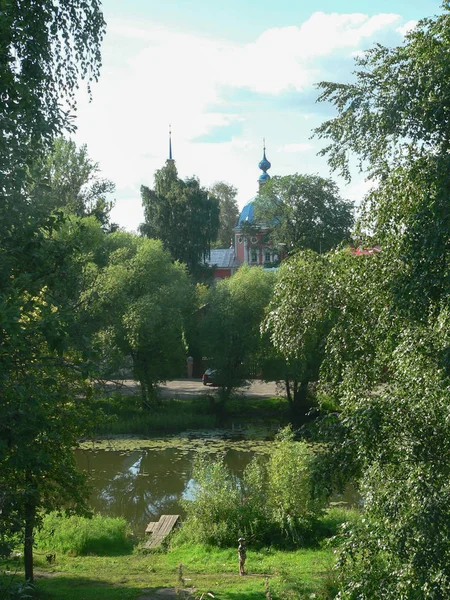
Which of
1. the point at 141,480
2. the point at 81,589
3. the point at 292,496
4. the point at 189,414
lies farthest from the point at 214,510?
the point at 189,414

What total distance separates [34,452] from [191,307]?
30.0 m

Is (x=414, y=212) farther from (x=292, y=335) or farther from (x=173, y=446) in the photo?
(x=173, y=446)

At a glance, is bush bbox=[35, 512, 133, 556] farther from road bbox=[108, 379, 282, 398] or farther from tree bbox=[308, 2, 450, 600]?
road bbox=[108, 379, 282, 398]

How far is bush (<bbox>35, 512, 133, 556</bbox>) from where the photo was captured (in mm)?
16047

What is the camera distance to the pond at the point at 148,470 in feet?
67.4

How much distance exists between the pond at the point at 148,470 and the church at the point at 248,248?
23.2 metres

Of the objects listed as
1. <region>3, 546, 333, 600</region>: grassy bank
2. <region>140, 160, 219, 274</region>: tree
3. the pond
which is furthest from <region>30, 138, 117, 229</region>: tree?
<region>3, 546, 333, 600</region>: grassy bank

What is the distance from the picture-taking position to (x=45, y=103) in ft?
27.6

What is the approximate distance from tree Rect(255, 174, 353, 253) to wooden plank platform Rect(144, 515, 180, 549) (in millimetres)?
A: 28945

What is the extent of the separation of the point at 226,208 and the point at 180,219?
89.6ft

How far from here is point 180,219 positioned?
48406 mm

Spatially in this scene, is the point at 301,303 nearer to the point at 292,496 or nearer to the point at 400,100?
the point at 400,100

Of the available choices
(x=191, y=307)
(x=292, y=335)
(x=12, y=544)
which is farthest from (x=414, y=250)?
(x=191, y=307)

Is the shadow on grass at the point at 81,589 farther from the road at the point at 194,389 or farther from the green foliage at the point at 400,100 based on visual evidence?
the road at the point at 194,389
